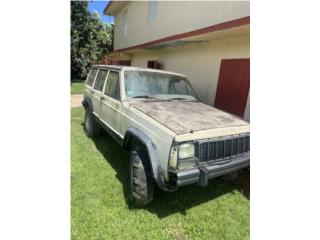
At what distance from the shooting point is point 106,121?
15.5 ft

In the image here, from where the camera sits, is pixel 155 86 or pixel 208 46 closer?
pixel 155 86

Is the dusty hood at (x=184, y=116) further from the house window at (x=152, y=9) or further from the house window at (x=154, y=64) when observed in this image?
the house window at (x=152, y=9)

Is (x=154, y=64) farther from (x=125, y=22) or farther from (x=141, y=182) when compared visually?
(x=141, y=182)

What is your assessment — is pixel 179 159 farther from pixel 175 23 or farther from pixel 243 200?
pixel 175 23

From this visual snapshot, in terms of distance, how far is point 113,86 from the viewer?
452 centimetres

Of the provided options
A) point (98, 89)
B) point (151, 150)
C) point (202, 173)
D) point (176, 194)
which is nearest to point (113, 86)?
point (98, 89)

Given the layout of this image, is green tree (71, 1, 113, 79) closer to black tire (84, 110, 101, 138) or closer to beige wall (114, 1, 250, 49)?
beige wall (114, 1, 250, 49)

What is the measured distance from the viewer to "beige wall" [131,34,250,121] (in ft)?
19.0

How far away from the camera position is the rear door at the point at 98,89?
518 centimetres

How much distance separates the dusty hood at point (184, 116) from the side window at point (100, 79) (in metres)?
1.81

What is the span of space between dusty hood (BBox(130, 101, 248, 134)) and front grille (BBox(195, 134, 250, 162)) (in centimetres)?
19

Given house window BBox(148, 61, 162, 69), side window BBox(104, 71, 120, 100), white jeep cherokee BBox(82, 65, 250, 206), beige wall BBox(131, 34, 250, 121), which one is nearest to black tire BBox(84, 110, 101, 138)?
side window BBox(104, 71, 120, 100)

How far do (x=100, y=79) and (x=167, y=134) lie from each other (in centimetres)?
331
